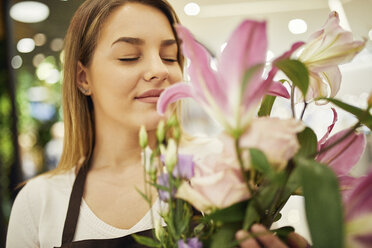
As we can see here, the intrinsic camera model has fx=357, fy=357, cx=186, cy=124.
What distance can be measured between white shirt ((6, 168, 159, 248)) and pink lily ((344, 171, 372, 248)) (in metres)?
0.56

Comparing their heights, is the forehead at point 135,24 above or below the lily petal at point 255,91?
above

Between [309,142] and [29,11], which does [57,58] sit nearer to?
[29,11]

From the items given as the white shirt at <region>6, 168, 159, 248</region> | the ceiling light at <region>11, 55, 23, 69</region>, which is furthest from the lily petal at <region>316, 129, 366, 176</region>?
the ceiling light at <region>11, 55, 23, 69</region>

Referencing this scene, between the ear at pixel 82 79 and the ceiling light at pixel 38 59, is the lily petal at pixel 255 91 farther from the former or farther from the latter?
the ceiling light at pixel 38 59

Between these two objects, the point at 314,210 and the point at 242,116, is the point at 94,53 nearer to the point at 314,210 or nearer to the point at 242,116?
the point at 242,116

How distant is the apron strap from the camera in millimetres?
961

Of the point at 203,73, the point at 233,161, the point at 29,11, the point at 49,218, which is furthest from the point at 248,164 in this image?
the point at 29,11

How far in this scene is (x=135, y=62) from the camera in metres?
0.89

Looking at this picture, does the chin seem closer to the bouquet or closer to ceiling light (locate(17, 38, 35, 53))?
the bouquet

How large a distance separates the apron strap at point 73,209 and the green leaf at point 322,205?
73cm

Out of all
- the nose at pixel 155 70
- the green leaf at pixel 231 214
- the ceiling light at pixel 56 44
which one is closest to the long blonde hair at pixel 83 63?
the nose at pixel 155 70

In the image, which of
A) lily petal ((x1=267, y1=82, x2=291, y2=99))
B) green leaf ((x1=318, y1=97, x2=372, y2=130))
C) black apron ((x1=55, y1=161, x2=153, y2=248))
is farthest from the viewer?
black apron ((x1=55, y1=161, x2=153, y2=248))

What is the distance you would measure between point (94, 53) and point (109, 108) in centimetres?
15

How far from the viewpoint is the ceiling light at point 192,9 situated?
1.11 m
